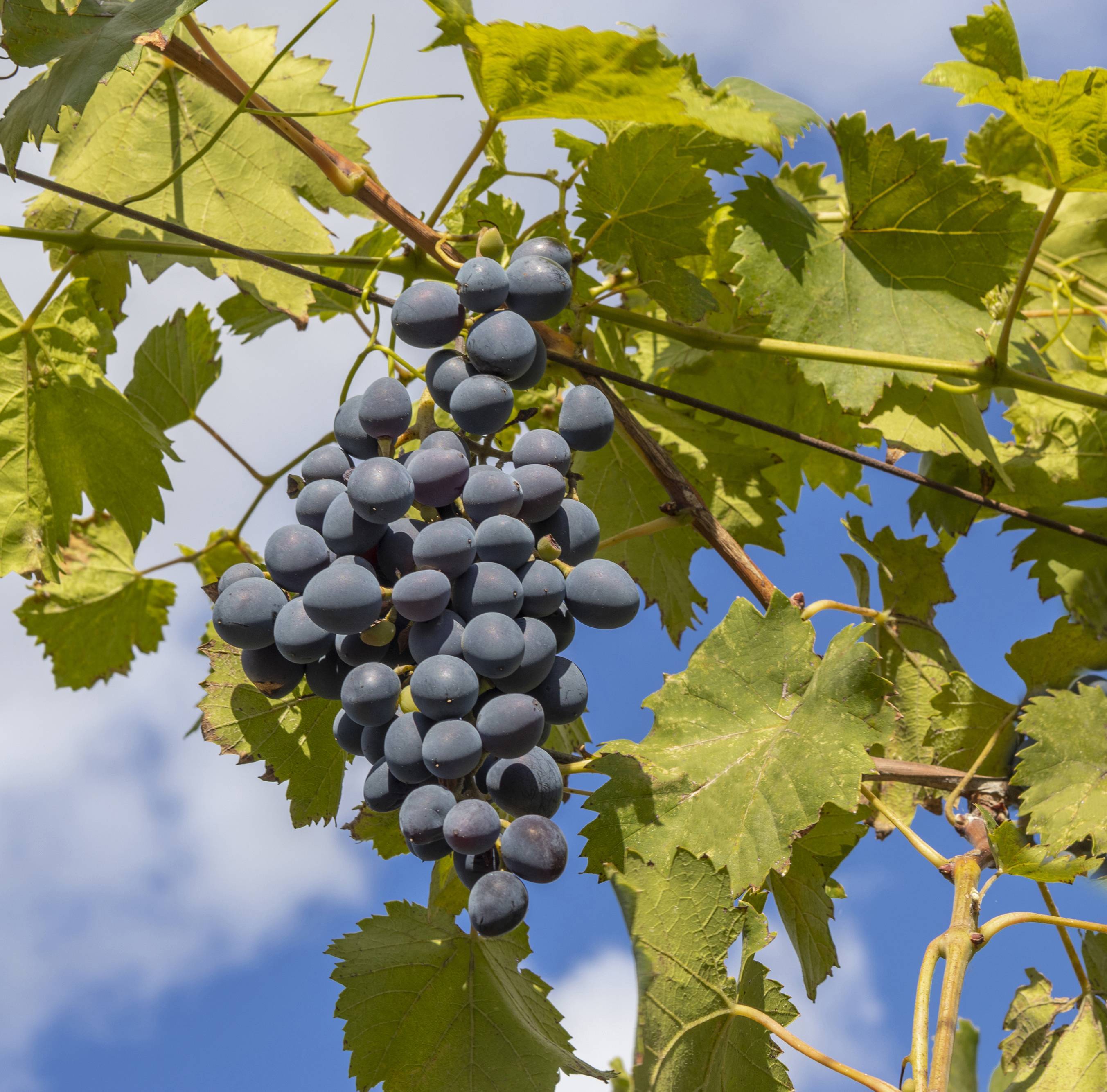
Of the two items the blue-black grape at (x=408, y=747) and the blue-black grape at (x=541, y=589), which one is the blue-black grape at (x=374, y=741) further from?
the blue-black grape at (x=541, y=589)

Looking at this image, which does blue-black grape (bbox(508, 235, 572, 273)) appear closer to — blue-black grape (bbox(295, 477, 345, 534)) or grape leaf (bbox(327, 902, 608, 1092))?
blue-black grape (bbox(295, 477, 345, 534))

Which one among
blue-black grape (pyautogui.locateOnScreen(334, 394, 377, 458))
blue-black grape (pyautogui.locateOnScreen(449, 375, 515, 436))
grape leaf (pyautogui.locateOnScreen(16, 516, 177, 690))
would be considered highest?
grape leaf (pyautogui.locateOnScreen(16, 516, 177, 690))

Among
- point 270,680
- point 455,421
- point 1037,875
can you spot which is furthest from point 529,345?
point 1037,875

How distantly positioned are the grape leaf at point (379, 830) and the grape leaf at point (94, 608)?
1050 millimetres

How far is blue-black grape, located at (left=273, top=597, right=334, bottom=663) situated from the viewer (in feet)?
3.56

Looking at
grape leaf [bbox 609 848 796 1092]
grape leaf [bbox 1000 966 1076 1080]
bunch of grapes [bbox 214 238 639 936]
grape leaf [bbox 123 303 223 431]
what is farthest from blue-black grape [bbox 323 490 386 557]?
grape leaf [bbox 1000 966 1076 1080]

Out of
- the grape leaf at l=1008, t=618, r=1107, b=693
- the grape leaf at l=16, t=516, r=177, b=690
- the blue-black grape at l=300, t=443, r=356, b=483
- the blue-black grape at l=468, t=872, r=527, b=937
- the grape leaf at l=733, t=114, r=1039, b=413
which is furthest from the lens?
the grape leaf at l=16, t=516, r=177, b=690

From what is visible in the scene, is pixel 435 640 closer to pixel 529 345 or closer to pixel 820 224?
pixel 529 345

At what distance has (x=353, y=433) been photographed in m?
1.19

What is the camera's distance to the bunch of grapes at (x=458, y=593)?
3.32ft

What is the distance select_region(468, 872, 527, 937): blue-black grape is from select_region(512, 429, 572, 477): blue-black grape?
43cm

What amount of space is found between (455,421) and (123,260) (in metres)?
1.00

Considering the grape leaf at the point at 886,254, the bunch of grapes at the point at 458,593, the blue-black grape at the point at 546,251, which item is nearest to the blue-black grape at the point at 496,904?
the bunch of grapes at the point at 458,593

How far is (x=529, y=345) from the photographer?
1162mm
